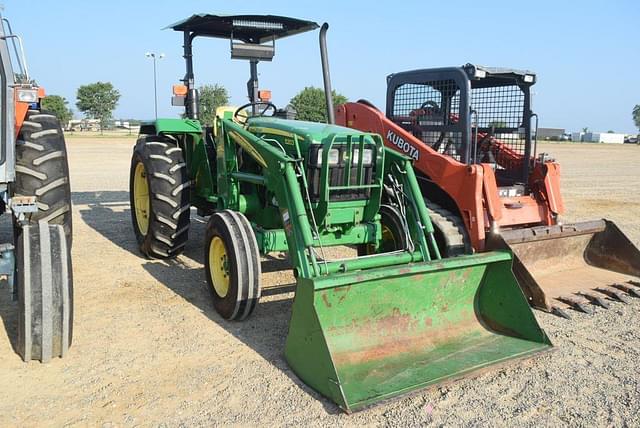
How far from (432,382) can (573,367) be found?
3.78 feet

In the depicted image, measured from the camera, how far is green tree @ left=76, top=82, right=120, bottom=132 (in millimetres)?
65000

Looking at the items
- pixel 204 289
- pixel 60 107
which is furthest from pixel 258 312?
pixel 60 107

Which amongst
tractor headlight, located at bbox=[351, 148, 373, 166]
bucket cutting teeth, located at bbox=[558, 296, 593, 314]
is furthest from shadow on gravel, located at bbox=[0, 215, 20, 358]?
bucket cutting teeth, located at bbox=[558, 296, 593, 314]

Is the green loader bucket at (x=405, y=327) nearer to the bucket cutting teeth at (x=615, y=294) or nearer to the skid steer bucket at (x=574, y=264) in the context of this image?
the skid steer bucket at (x=574, y=264)

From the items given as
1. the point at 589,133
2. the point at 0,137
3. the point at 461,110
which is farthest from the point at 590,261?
the point at 589,133

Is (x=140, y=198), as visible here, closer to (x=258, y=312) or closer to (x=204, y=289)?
(x=204, y=289)

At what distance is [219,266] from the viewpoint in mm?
4637

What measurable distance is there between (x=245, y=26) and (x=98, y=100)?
65.0m

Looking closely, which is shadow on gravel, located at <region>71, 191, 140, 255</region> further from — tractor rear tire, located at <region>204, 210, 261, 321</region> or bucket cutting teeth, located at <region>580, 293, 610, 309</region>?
bucket cutting teeth, located at <region>580, 293, 610, 309</region>

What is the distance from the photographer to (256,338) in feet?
13.6

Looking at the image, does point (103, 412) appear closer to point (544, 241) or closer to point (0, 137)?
point (0, 137)

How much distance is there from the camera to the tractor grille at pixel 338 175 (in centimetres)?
447

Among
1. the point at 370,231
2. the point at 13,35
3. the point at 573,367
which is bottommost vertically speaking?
the point at 573,367

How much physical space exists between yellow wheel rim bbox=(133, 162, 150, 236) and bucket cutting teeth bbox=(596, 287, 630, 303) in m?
4.97
